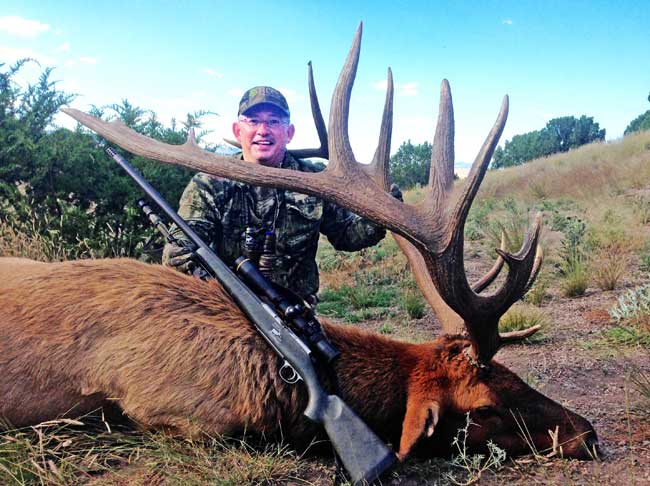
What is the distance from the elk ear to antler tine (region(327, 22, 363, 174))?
3.58 feet

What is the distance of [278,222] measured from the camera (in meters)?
3.91

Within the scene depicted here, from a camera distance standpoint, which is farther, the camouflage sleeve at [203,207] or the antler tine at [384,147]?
the camouflage sleeve at [203,207]

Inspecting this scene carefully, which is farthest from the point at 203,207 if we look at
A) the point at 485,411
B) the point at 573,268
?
the point at 573,268

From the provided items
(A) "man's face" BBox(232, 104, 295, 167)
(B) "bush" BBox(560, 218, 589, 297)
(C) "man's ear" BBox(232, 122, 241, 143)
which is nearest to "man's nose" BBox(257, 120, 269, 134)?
(A) "man's face" BBox(232, 104, 295, 167)

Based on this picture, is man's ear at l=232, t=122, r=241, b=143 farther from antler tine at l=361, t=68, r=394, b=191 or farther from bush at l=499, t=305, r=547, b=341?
bush at l=499, t=305, r=547, b=341

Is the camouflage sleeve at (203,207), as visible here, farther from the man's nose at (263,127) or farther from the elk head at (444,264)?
the elk head at (444,264)

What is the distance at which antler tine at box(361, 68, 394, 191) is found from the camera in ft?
9.01

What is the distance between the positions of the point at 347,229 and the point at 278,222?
0.55 metres

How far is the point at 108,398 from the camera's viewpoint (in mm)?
2223

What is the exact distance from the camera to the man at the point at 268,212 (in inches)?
147

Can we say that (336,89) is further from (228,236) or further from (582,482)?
(582,482)

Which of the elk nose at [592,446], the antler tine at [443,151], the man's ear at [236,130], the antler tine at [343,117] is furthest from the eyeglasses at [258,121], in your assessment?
the elk nose at [592,446]

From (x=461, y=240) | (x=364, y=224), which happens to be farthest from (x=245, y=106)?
(x=461, y=240)

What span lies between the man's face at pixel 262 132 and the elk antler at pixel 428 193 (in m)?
1.47
